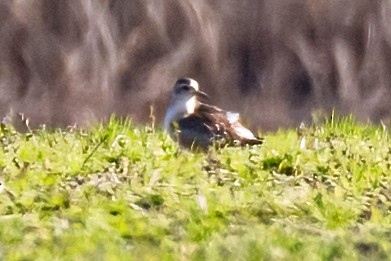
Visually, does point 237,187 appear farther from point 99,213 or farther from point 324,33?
point 324,33

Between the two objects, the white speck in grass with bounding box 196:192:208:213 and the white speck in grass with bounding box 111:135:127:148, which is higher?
the white speck in grass with bounding box 196:192:208:213

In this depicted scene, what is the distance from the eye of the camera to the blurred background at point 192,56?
11.3 meters

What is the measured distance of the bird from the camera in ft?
33.6

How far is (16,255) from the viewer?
6211 mm

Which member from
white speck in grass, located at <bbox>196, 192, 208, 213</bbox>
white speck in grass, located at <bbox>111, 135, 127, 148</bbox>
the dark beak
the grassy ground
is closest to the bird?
the dark beak

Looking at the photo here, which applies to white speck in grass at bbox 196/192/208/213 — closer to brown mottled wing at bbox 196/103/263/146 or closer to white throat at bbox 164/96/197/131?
brown mottled wing at bbox 196/103/263/146

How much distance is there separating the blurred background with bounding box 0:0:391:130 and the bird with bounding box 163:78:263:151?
0.64m

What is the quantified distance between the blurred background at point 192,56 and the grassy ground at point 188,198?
620 millimetres

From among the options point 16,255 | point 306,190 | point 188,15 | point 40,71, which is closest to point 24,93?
point 40,71

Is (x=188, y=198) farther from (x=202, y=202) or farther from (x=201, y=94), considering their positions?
(x=201, y=94)

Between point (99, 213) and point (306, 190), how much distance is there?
62.8 inches

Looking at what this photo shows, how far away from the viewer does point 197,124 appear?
10328 mm

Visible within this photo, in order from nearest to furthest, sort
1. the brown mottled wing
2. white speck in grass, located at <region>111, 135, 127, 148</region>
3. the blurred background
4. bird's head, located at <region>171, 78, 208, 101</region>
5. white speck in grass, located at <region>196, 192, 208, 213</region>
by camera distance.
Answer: white speck in grass, located at <region>196, 192, 208, 213</region> < white speck in grass, located at <region>111, 135, 127, 148</region> < the brown mottled wing < bird's head, located at <region>171, 78, 208, 101</region> < the blurred background

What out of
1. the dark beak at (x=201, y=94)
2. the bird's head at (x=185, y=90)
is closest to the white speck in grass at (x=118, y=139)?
the bird's head at (x=185, y=90)
